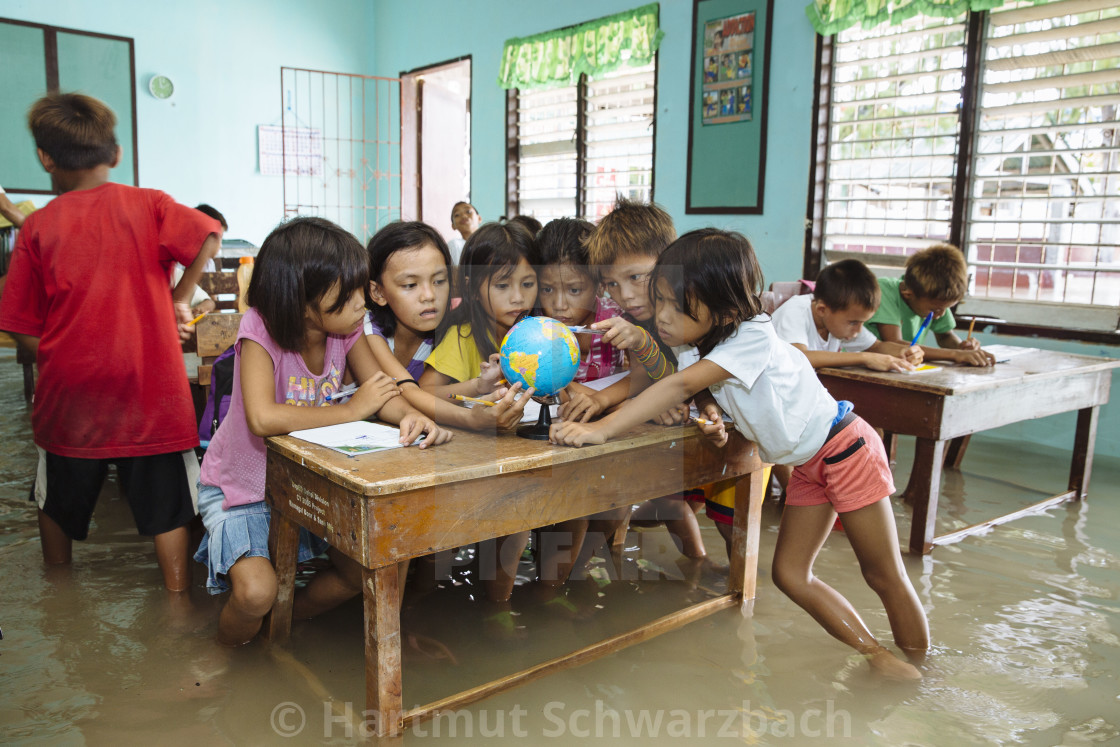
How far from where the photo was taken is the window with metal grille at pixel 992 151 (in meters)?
4.25

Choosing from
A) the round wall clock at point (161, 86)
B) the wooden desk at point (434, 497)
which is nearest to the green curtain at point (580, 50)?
the round wall clock at point (161, 86)

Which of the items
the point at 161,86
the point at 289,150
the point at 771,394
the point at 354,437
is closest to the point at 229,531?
the point at 354,437

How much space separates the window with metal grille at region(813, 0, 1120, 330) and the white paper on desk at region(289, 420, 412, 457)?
4097mm

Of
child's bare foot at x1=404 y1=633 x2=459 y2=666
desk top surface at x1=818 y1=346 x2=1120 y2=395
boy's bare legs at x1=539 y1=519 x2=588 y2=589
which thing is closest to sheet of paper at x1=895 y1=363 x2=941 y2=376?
desk top surface at x1=818 y1=346 x2=1120 y2=395

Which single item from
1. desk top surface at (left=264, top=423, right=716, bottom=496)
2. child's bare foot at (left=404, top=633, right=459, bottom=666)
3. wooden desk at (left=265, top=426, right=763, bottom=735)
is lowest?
child's bare foot at (left=404, top=633, right=459, bottom=666)

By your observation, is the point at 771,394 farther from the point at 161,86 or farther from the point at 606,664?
the point at 161,86

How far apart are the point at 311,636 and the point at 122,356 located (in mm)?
1055

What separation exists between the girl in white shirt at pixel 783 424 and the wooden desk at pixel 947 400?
788mm

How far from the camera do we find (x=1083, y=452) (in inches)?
144

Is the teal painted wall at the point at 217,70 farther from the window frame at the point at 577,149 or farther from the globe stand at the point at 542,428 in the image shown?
the globe stand at the point at 542,428

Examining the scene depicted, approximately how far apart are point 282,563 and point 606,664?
92cm

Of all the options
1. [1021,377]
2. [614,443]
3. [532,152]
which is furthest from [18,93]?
[1021,377]

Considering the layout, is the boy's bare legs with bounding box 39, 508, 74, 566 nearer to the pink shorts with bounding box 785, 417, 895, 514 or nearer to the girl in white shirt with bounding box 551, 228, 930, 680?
the girl in white shirt with bounding box 551, 228, 930, 680

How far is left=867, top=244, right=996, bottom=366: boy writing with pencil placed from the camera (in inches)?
130
